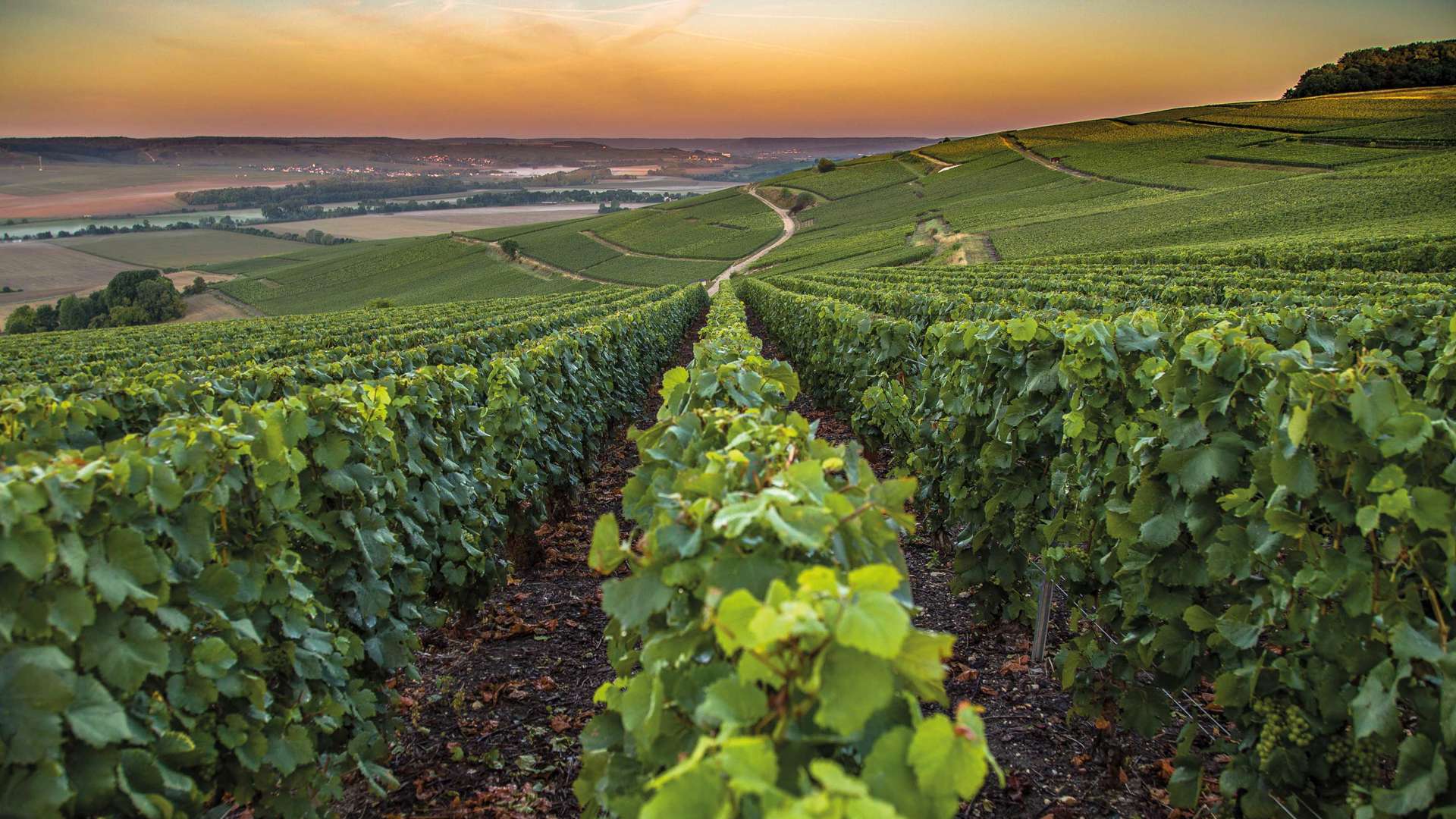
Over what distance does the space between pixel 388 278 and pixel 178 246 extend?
67204 millimetres

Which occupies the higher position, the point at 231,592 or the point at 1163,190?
the point at 1163,190

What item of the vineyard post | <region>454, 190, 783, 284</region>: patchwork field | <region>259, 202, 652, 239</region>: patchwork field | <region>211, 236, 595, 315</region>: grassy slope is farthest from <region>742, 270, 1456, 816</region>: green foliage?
<region>259, 202, 652, 239</region>: patchwork field

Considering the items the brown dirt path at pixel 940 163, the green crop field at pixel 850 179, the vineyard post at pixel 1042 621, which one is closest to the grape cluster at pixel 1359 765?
the vineyard post at pixel 1042 621

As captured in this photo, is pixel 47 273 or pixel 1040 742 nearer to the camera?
pixel 1040 742

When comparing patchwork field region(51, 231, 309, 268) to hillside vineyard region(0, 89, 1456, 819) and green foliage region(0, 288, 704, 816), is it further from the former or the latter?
hillside vineyard region(0, 89, 1456, 819)

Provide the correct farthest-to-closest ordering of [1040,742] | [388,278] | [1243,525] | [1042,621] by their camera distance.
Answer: [388,278] → [1042,621] → [1040,742] → [1243,525]

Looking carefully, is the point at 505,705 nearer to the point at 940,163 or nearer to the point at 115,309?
the point at 115,309

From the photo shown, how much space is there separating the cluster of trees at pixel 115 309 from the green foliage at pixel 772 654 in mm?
89984

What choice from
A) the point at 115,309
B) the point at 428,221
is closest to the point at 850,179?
the point at 428,221

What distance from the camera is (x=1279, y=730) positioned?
115 inches

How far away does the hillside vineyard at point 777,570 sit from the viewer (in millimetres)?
1664

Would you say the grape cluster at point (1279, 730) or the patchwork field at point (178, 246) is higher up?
the patchwork field at point (178, 246)

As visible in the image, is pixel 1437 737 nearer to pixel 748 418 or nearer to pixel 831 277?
pixel 748 418

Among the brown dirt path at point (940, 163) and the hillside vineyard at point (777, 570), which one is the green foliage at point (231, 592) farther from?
the brown dirt path at point (940, 163)
